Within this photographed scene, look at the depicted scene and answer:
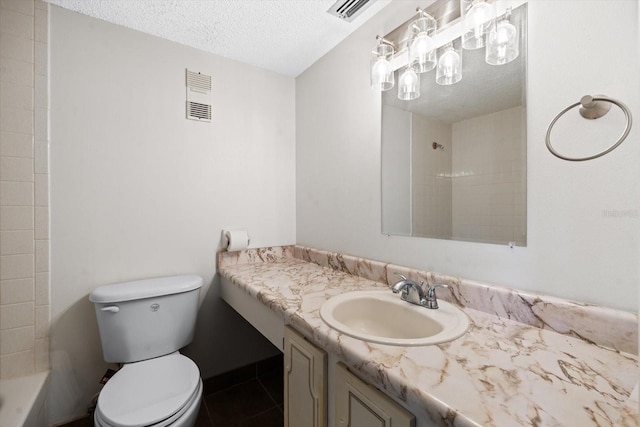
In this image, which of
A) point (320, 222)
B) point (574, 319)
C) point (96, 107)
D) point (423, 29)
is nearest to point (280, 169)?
point (320, 222)

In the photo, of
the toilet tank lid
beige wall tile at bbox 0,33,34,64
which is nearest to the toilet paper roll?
the toilet tank lid

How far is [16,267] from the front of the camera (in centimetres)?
128

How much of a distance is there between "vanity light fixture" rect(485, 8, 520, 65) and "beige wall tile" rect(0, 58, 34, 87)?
2.00m

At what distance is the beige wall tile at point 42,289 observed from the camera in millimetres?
1322

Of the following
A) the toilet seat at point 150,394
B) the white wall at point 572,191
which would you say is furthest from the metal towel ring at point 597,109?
the toilet seat at point 150,394

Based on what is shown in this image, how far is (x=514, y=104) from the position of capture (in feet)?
3.06

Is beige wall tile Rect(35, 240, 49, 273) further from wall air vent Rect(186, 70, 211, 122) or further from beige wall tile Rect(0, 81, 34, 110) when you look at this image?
wall air vent Rect(186, 70, 211, 122)

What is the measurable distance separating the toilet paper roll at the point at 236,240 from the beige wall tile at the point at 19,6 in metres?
1.42

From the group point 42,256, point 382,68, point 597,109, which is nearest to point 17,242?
point 42,256

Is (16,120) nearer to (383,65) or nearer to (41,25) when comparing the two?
(41,25)

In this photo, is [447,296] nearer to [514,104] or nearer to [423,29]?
[514,104]

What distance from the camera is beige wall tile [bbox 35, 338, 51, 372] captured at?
51.9 inches

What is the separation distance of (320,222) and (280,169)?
0.53 m

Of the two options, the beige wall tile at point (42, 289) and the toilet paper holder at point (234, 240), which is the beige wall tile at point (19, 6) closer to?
the beige wall tile at point (42, 289)
